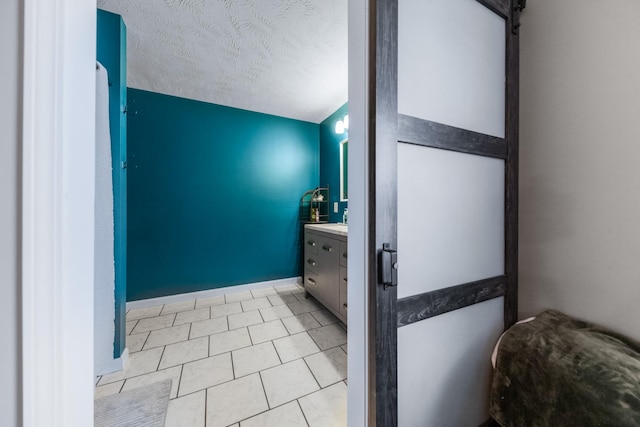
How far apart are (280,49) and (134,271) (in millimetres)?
2822

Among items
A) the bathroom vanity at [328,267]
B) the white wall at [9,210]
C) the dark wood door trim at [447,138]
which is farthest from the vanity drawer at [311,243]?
the white wall at [9,210]

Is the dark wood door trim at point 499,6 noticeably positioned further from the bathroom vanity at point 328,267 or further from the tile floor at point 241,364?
the tile floor at point 241,364

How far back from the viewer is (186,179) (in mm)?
2758

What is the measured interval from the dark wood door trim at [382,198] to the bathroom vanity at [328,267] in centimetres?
119

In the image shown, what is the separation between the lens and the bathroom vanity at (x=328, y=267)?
6.59ft

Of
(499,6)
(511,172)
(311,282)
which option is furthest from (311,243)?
(499,6)

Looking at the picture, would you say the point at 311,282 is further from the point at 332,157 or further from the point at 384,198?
the point at 384,198

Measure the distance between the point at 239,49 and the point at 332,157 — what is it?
1.67 meters

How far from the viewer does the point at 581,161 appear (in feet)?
3.13

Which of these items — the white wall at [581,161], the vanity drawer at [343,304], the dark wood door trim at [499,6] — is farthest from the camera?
the vanity drawer at [343,304]

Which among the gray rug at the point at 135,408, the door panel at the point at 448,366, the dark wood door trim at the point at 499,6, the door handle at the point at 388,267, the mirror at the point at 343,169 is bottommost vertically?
the gray rug at the point at 135,408

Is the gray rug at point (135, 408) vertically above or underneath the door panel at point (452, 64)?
underneath

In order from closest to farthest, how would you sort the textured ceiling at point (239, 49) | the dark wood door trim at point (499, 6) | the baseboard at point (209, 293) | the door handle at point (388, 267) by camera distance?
the door handle at point (388, 267), the dark wood door trim at point (499, 6), the textured ceiling at point (239, 49), the baseboard at point (209, 293)

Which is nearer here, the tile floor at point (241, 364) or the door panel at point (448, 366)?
the door panel at point (448, 366)
